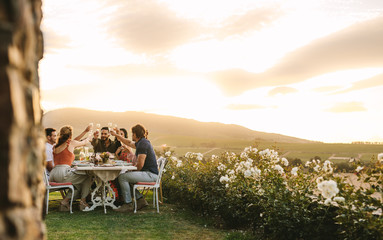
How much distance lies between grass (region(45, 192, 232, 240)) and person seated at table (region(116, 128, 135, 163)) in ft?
4.51

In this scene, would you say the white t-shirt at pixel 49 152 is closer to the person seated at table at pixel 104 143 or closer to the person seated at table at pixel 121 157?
the person seated at table at pixel 121 157

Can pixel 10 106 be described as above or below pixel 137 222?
above

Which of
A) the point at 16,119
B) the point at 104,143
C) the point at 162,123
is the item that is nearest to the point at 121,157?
the point at 104,143

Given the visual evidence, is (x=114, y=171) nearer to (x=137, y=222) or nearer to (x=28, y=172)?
(x=137, y=222)

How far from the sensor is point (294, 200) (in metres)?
4.04

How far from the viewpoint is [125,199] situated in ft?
21.2

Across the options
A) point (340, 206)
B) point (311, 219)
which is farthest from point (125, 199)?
point (340, 206)

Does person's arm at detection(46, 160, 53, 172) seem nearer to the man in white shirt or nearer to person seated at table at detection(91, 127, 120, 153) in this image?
the man in white shirt

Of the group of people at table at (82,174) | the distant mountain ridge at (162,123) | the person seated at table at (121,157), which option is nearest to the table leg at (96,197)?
the group of people at table at (82,174)

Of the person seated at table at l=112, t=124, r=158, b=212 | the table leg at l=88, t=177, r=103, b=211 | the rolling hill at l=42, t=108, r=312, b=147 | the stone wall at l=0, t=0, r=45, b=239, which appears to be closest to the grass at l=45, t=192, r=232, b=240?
the table leg at l=88, t=177, r=103, b=211

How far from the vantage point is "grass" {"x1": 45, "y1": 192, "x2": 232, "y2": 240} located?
4.84 m

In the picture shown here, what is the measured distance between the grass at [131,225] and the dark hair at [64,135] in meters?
1.28

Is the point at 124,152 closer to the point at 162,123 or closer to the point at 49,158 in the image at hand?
the point at 49,158

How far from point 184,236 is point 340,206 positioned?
7.29ft
